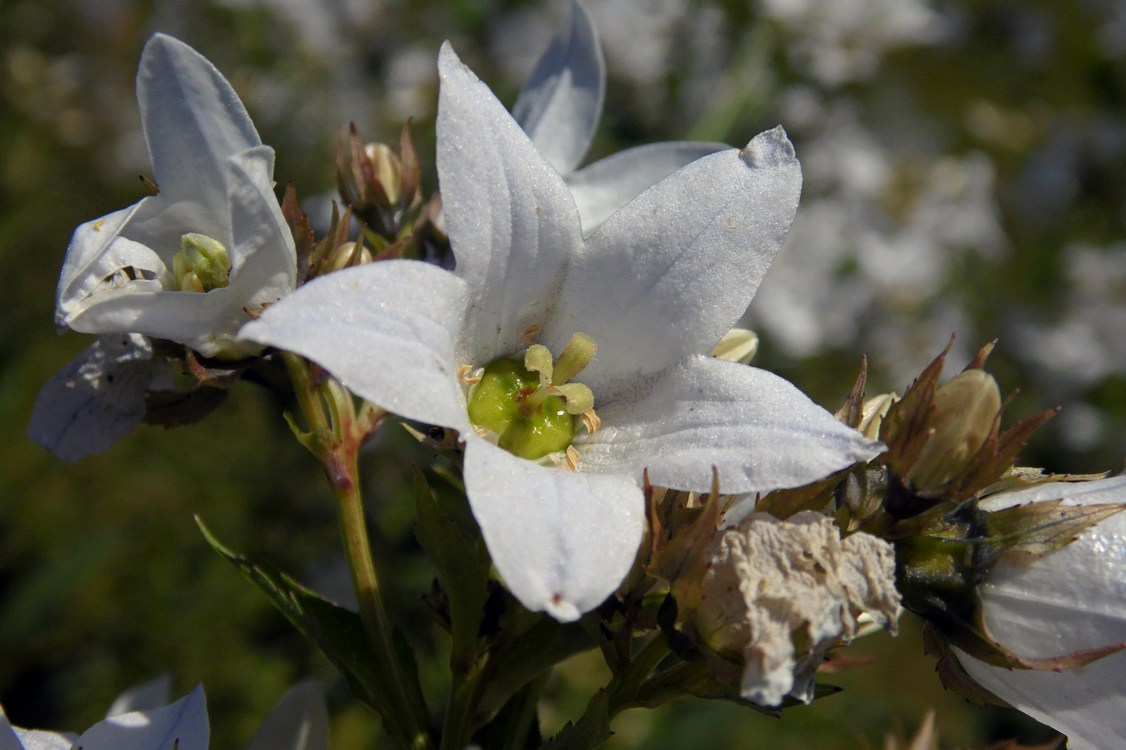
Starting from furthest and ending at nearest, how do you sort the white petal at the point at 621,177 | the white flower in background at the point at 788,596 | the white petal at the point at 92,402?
the white petal at the point at 621,177 < the white petal at the point at 92,402 < the white flower in background at the point at 788,596

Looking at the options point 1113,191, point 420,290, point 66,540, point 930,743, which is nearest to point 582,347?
point 420,290

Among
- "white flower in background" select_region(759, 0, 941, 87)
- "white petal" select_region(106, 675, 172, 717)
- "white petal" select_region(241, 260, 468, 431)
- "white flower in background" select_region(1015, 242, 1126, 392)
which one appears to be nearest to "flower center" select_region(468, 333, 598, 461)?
"white petal" select_region(241, 260, 468, 431)

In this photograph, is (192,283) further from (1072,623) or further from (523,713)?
(1072,623)

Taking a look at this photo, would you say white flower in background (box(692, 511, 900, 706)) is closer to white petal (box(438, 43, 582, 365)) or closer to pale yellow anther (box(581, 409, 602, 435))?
pale yellow anther (box(581, 409, 602, 435))

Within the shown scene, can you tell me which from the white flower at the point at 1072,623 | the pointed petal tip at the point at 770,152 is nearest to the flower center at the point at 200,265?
the pointed petal tip at the point at 770,152

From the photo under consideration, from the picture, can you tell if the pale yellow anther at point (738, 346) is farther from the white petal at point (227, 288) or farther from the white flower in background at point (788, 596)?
the white petal at point (227, 288)
